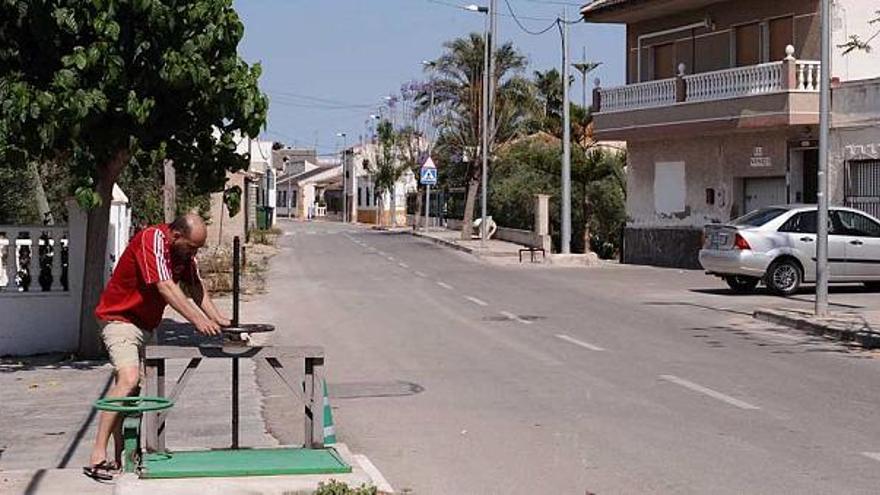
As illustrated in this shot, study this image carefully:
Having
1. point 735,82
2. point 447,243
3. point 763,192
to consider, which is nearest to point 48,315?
point 735,82

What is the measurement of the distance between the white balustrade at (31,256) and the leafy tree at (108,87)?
0.66m

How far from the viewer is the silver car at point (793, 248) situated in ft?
80.4

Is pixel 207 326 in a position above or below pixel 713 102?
below

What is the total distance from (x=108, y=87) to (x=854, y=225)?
1652cm

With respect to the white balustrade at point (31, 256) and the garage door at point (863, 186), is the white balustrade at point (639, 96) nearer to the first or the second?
the garage door at point (863, 186)

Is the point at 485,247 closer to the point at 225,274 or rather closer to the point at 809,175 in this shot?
the point at 809,175

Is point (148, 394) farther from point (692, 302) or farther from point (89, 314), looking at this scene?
point (692, 302)

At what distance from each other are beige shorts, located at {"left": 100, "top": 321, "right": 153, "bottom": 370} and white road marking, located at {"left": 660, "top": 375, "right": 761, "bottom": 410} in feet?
18.6

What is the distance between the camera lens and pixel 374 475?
812cm

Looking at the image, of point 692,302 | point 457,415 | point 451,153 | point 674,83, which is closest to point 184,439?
point 457,415

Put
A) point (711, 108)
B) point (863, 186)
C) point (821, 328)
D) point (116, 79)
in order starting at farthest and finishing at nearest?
1. point (711, 108)
2. point (863, 186)
3. point (821, 328)
4. point (116, 79)

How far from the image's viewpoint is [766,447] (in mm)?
9508

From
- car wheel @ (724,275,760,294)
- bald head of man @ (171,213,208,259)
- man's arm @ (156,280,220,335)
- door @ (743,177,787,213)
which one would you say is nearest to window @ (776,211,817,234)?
car wheel @ (724,275,760,294)

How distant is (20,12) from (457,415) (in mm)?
6586
